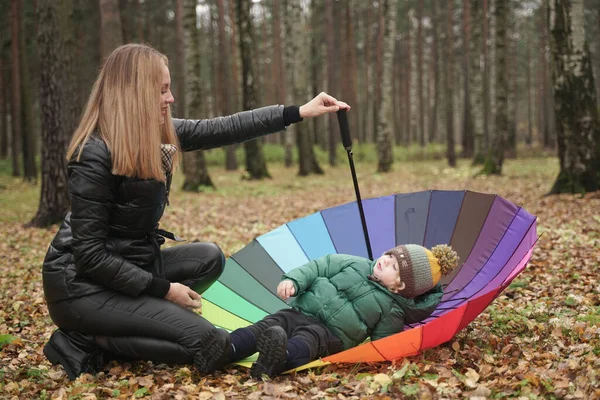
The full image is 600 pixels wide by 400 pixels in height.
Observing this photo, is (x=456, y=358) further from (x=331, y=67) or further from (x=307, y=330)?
(x=331, y=67)

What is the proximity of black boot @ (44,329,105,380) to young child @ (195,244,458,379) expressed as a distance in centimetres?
74

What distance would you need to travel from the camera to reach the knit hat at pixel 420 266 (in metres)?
3.75

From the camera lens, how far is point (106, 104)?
3471mm

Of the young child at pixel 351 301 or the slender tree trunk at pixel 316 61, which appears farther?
the slender tree trunk at pixel 316 61

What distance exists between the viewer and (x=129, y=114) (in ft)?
11.3

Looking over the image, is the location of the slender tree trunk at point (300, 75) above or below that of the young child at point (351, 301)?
above

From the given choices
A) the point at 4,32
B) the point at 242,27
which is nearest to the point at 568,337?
the point at 242,27

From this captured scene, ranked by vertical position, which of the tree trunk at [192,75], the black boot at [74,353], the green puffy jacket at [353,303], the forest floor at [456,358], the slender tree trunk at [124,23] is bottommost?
the forest floor at [456,358]

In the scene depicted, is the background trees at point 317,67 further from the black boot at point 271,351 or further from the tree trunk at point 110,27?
the black boot at point 271,351

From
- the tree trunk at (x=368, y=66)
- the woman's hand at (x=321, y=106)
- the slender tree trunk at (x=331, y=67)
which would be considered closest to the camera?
the woman's hand at (x=321, y=106)

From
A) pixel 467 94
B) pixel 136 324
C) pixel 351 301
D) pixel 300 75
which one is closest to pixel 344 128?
pixel 351 301

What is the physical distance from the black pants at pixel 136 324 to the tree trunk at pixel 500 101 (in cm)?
1340

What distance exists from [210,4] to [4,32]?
13.2 meters

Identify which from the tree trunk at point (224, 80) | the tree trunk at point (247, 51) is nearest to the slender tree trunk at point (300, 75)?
the tree trunk at point (247, 51)
